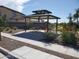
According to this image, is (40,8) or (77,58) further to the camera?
(40,8)

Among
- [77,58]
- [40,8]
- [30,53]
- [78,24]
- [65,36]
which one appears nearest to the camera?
[77,58]

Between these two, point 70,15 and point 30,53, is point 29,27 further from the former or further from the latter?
point 30,53

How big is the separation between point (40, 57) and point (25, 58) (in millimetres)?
777

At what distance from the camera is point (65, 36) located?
1249cm

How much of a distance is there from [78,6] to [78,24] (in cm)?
235

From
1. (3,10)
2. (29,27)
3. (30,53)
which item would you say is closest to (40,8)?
(29,27)

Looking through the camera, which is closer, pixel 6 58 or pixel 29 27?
pixel 6 58

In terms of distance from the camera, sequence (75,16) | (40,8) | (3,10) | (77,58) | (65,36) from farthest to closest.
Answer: (3,10) < (40,8) < (75,16) < (65,36) < (77,58)

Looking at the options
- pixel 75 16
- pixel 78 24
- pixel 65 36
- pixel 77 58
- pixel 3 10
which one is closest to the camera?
pixel 77 58

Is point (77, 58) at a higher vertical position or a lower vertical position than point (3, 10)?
lower

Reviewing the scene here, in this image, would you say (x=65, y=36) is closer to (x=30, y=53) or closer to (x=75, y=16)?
(x=30, y=53)

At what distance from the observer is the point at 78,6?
815 inches

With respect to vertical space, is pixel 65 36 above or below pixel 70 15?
below

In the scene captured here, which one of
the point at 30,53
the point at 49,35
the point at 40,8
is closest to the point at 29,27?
the point at 40,8
